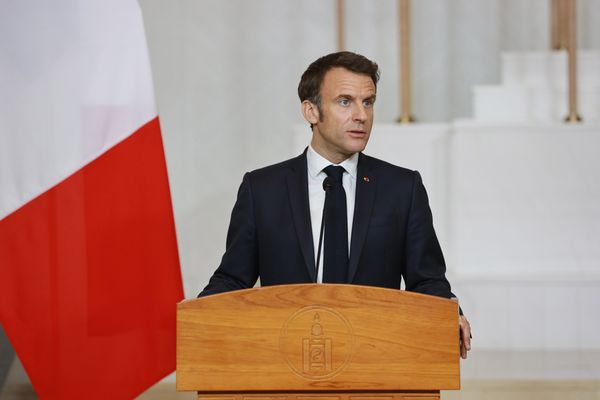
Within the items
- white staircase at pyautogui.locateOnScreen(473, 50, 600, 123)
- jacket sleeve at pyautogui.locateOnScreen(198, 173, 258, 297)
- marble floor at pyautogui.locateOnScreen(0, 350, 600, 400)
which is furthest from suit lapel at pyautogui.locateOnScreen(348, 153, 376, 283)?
white staircase at pyautogui.locateOnScreen(473, 50, 600, 123)

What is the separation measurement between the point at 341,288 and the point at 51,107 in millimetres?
1615

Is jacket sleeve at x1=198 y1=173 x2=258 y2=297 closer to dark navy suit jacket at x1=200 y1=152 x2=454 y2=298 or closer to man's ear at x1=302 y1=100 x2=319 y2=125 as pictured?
dark navy suit jacket at x1=200 y1=152 x2=454 y2=298

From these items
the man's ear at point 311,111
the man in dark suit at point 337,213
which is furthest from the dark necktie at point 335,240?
the man's ear at point 311,111

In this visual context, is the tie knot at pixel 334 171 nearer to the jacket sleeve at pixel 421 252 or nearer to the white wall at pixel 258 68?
the jacket sleeve at pixel 421 252

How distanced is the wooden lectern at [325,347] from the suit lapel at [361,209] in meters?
0.59

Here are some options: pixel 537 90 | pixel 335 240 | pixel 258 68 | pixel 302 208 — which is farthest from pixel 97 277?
pixel 258 68

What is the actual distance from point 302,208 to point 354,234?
18cm

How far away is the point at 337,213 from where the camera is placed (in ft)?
9.33

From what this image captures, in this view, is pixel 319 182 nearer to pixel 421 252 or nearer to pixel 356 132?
pixel 356 132

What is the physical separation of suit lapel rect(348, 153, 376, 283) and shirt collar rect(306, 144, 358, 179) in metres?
0.02

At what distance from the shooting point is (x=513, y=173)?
546 centimetres

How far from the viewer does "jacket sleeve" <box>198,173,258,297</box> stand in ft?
9.57

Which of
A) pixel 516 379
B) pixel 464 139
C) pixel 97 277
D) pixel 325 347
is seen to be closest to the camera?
pixel 325 347

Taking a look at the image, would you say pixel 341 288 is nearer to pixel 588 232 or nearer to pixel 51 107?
pixel 51 107
